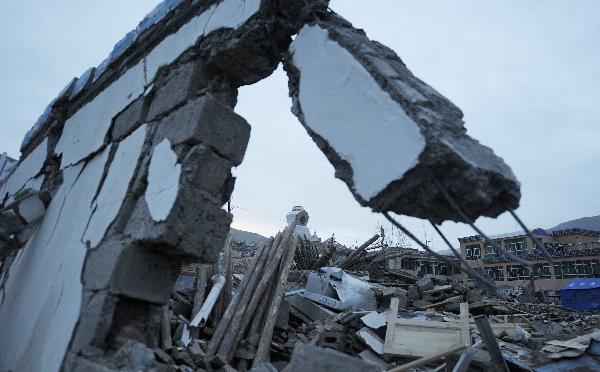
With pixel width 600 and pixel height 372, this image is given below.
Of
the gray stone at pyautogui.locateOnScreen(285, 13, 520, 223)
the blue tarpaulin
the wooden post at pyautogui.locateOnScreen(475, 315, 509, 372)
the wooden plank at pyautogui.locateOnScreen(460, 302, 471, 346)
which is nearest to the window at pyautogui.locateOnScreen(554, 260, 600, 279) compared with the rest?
the blue tarpaulin

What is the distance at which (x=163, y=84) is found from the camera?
244 cm

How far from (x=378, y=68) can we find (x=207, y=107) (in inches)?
34.3

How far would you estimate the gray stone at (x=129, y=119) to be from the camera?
8.12 feet

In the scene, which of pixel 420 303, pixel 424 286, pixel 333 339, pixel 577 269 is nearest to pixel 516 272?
pixel 577 269

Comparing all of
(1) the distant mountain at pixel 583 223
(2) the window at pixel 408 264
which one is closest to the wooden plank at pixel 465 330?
(2) the window at pixel 408 264

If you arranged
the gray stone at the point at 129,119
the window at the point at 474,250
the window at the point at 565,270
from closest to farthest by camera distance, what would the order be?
the gray stone at the point at 129,119 → the window at the point at 565,270 → the window at the point at 474,250

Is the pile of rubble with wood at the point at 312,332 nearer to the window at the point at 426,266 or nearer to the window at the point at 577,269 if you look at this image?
the window at the point at 426,266

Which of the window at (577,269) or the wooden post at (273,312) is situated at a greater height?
the window at (577,269)

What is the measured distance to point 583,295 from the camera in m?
18.4

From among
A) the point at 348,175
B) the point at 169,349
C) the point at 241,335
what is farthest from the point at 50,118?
the point at 348,175

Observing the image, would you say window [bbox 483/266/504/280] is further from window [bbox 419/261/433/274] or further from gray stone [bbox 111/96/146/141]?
gray stone [bbox 111/96/146/141]

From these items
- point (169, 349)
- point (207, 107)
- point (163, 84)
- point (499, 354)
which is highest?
point (163, 84)

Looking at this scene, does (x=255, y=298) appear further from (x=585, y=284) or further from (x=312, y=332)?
(x=585, y=284)

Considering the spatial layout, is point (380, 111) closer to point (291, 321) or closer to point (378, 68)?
point (378, 68)
